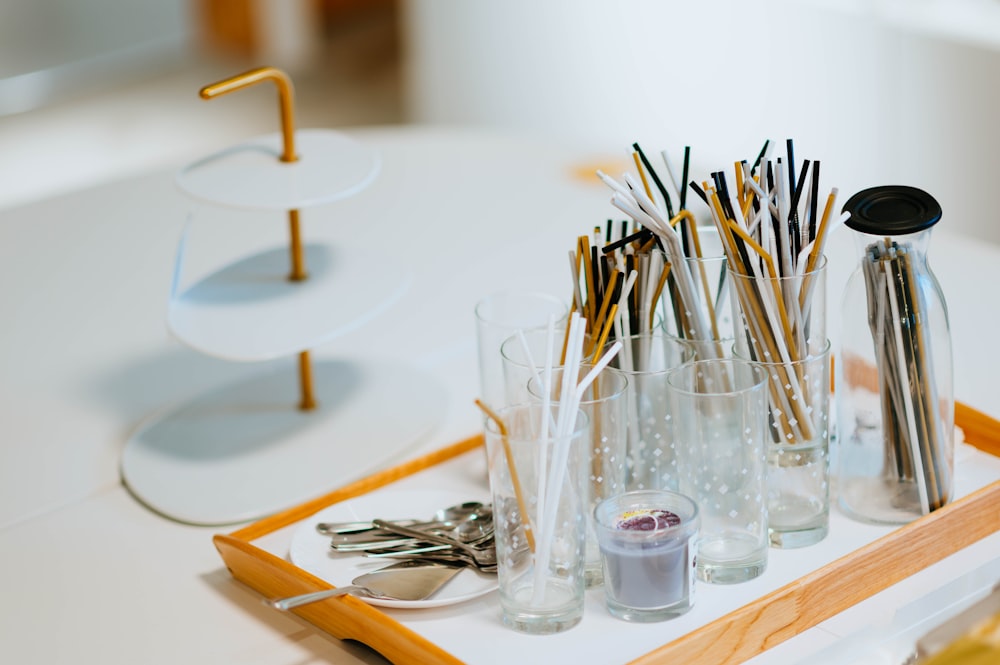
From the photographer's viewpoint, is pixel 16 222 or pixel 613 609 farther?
pixel 16 222

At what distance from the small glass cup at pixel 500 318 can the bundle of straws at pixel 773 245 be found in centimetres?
22

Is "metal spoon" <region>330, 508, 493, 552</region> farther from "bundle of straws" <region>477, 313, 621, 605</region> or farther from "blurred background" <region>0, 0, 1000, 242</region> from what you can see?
"blurred background" <region>0, 0, 1000, 242</region>

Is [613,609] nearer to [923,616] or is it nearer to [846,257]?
[923,616]

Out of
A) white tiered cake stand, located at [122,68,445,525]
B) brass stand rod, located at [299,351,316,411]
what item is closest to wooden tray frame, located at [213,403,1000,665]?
white tiered cake stand, located at [122,68,445,525]

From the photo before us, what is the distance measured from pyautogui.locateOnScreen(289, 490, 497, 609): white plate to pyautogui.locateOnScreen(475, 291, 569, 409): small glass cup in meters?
0.11

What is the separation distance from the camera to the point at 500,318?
1114 mm

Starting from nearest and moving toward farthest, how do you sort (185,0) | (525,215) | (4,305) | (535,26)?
(4,305), (525,215), (535,26), (185,0)

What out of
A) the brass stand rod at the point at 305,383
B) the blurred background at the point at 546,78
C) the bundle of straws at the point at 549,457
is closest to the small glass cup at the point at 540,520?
the bundle of straws at the point at 549,457

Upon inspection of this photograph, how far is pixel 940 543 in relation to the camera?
92cm

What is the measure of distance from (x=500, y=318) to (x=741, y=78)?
227cm

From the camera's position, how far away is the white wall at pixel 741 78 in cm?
276

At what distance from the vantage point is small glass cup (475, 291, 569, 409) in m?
1.09

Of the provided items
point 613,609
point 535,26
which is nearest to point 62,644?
point 613,609

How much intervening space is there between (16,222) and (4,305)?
0.93 ft
